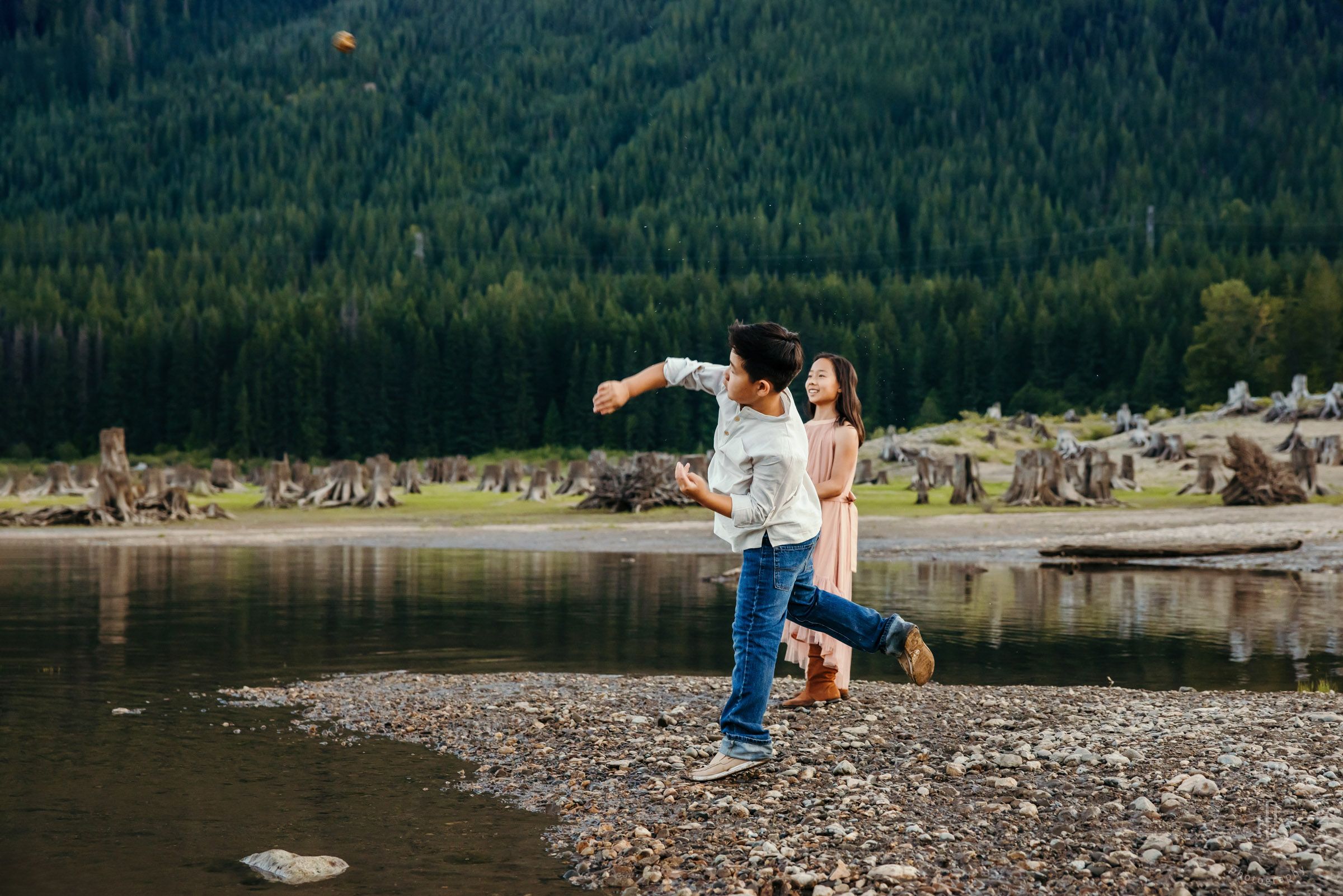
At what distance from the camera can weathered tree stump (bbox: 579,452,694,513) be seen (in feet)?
115

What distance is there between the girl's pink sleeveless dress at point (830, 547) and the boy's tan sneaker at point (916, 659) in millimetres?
1147

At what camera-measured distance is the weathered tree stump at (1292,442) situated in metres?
40.6

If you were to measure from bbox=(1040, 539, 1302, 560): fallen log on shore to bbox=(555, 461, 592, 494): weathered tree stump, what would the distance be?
22538 mm

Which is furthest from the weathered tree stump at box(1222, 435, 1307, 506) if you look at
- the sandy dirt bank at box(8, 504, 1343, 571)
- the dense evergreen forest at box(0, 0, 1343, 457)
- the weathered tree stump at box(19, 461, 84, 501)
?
the dense evergreen forest at box(0, 0, 1343, 457)

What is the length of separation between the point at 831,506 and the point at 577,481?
34020 millimetres

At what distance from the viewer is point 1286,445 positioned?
4472cm

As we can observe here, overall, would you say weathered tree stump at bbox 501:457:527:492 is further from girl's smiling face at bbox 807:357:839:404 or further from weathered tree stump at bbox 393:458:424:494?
girl's smiling face at bbox 807:357:839:404

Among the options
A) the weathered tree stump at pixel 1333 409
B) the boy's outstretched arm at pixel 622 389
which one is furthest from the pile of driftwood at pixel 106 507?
the weathered tree stump at pixel 1333 409

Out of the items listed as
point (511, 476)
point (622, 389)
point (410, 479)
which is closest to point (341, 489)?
point (511, 476)

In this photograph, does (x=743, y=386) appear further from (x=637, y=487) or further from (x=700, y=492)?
(x=637, y=487)

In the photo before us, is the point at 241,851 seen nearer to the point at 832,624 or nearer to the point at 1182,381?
the point at 832,624

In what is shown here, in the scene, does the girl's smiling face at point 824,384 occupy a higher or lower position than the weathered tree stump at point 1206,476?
higher

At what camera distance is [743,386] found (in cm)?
624

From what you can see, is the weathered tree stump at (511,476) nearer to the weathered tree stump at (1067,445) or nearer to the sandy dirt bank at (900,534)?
the sandy dirt bank at (900,534)
